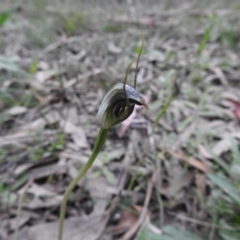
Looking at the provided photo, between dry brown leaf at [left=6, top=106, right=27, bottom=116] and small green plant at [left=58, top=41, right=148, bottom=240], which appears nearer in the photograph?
small green plant at [left=58, top=41, right=148, bottom=240]

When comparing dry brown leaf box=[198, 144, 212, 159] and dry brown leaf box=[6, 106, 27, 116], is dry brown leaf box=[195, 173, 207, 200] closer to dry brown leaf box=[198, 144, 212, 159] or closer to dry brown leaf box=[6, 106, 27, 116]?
dry brown leaf box=[198, 144, 212, 159]

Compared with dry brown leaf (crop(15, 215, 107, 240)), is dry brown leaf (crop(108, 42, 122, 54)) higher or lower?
higher

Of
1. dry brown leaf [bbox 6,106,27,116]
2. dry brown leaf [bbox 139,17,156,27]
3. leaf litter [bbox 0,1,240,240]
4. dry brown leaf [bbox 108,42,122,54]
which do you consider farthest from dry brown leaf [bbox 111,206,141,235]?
dry brown leaf [bbox 139,17,156,27]

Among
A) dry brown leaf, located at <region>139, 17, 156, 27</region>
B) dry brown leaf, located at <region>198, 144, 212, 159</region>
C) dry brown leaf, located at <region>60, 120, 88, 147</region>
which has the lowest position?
dry brown leaf, located at <region>60, 120, 88, 147</region>

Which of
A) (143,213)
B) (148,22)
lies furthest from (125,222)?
(148,22)

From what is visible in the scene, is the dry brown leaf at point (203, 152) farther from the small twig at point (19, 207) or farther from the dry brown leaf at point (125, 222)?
the small twig at point (19, 207)

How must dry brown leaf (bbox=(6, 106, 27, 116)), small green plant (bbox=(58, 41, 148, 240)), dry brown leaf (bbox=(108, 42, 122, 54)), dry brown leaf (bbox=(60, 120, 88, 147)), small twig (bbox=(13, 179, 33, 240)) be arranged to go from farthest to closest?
dry brown leaf (bbox=(108, 42, 122, 54)) → dry brown leaf (bbox=(6, 106, 27, 116)) → dry brown leaf (bbox=(60, 120, 88, 147)) → small twig (bbox=(13, 179, 33, 240)) → small green plant (bbox=(58, 41, 148, 240))

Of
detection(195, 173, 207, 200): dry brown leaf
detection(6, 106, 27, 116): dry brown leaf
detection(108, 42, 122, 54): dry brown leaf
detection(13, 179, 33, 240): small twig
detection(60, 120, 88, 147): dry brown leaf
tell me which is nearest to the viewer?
detection(13, 179, 33, 240): small twig

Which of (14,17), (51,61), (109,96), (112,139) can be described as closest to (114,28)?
(51,61)

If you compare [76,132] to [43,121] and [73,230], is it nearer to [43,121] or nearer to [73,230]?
[43,121]
